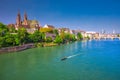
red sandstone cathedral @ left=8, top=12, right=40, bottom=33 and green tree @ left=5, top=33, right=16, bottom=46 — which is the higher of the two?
red sandstone cathedral @ left=8, top=12, right=40, bottom=33

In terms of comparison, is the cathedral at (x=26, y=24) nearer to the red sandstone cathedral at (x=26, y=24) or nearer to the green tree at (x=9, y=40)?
the red sandstone cathedral at (x=26, y=24)

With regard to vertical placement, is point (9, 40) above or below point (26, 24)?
below

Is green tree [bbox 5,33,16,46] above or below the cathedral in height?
below

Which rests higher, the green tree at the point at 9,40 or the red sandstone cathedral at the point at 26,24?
the red sandstone cathedral at the point at 26,24

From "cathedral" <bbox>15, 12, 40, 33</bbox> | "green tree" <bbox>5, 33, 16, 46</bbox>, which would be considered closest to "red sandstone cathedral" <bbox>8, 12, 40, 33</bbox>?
"cathedral" <bbox>15, 12, 40, 33</bbox>

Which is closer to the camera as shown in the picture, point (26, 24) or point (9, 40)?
point (9, 40)

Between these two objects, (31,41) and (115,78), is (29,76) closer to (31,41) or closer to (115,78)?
(115,78)

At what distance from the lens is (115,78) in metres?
10.2

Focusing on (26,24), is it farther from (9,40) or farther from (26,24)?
(9,40)

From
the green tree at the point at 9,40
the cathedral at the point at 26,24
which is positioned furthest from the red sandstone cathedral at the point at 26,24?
the green tree at the point at 9,40

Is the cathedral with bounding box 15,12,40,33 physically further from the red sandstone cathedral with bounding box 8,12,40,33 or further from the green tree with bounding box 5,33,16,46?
the green tree with bounding box 5,33,16,46

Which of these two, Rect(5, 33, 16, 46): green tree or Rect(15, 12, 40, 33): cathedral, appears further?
Rect(15, 12, 40, 33): cathedral

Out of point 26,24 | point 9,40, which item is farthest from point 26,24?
point 9,40

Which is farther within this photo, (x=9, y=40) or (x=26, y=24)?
(x=26, y=24)
